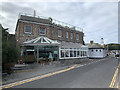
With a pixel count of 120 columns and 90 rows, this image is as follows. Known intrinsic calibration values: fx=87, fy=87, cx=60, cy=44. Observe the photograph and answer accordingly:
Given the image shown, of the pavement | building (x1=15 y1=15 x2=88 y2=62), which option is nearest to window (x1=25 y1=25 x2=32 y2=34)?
building (x1=15 y1=15 x2=88 y2=62)

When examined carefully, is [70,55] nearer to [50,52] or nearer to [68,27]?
[50,52]

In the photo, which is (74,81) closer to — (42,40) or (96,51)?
(42,40)

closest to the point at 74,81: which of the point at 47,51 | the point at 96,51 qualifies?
the point at 47,51

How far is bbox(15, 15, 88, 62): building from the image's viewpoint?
13.7 m

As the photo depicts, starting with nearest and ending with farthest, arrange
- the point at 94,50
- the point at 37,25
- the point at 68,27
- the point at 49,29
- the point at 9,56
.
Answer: the point at 9,56 → the point at 37,25 → the point at 49,29 → the point at 68,27 → the point at 94,50

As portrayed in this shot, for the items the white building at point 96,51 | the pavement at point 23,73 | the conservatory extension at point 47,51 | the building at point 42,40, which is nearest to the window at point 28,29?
the building at point 42,40

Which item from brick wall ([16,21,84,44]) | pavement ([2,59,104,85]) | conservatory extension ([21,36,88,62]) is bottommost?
pavement ([2,59,104,85])

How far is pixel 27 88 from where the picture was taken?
5.30 meters

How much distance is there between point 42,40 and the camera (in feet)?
45.2

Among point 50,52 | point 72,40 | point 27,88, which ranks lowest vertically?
point 27,88

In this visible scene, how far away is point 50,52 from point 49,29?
187 inches

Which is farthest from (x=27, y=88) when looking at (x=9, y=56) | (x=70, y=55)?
(x=70, y=55)

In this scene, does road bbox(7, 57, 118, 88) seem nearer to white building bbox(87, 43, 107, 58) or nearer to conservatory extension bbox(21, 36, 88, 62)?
conservatory extension bbox(21, 36, 88, 62)

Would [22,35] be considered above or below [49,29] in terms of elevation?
below
